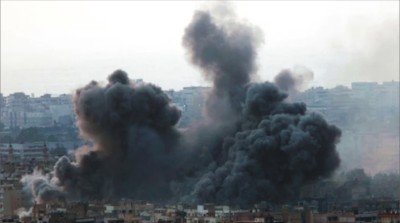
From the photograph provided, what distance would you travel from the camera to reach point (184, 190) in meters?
51.3

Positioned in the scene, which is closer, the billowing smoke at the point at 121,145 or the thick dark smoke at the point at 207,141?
the thick dark smoke at the point at 207,141

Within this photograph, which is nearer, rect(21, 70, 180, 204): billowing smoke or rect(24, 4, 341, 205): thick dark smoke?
rect(24, 4, 341, 205): thick dark smoke

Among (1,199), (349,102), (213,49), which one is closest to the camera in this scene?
(1,199)

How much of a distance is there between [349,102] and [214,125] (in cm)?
2401

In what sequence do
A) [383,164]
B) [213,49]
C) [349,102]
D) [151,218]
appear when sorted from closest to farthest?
1. [151,218]
2. [213,49]
3. [383,164]
4. [349,102]

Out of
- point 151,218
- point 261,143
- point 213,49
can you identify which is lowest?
point 151,218

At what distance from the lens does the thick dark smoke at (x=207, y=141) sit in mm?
49625

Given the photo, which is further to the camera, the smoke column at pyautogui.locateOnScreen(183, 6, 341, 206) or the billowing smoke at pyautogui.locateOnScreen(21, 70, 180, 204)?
the billowing smoke at pyautogui.locateOnScreen(21, 70, 180, 204)

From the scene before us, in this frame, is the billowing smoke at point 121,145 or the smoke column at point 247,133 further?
the billowing smoke at point 121,145

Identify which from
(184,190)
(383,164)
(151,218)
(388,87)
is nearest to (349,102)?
(388,87)

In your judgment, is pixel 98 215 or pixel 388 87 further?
pixel 388 87

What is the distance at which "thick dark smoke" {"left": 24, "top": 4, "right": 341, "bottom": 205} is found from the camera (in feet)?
163

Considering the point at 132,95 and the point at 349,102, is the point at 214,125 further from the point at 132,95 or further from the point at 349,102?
the point at 349,102

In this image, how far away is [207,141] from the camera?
180 ft
